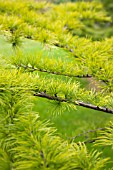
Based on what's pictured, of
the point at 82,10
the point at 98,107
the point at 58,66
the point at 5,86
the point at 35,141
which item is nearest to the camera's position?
→ the point at 35,141

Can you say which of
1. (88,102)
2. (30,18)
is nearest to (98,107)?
(88,102)

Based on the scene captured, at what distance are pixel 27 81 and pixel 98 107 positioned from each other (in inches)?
7.8

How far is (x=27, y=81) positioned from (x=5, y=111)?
100 millimetres

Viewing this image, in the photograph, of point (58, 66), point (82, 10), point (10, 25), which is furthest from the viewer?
point (82, 10)

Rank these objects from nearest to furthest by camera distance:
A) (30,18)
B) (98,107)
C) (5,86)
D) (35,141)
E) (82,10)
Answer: (35,141) < (5,86) < (98,107) < (30,18) < (82,10)

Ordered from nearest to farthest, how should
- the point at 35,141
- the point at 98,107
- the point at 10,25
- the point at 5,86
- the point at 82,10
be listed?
1. the point at 35,141
2. the point at 5,86
3. the point at 98,107
4. the point at 10,25
5. the point at 82,10

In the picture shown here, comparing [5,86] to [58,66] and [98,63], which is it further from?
[98,63]

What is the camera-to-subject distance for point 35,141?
511mm

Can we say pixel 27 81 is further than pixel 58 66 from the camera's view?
No

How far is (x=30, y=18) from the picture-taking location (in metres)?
1.38

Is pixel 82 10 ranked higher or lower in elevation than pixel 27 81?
lower

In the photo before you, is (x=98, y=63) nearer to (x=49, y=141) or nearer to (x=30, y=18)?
(x=49, y=141)

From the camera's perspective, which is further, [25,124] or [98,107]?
[98,107]

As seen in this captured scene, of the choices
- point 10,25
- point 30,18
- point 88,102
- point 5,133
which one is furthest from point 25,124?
point 30,18
